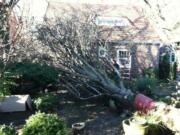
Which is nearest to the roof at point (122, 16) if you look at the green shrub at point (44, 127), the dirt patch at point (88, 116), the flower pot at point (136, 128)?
the dirt patch at point (88, 116)

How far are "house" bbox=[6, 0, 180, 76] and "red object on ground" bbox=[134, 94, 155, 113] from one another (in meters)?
9.66

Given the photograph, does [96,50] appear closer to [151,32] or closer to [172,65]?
[172,65]

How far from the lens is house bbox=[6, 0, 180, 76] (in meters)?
24.2

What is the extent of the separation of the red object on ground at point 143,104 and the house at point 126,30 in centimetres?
966

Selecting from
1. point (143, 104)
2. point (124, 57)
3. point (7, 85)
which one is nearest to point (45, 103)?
point (7, 85)

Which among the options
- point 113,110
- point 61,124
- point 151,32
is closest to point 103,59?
point 113,110

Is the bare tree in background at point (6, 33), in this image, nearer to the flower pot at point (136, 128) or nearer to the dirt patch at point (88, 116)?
the dirt patch at point (88, 116)

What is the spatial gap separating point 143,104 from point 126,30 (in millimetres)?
14492

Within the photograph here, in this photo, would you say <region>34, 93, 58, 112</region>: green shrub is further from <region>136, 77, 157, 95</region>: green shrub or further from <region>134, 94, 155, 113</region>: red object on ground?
<region>136, 77, 157, 95</region>: green shrub

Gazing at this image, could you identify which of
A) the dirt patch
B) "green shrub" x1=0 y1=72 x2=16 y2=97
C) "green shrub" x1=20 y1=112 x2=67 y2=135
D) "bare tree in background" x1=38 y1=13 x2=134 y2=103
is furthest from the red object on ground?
"green shrub" x1=0 y1=72 x2=16 y2=97

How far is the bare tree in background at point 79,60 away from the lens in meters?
14.3

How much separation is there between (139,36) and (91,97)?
464 inches

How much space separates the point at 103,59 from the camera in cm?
1534

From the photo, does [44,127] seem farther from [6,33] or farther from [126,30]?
[126,30]
